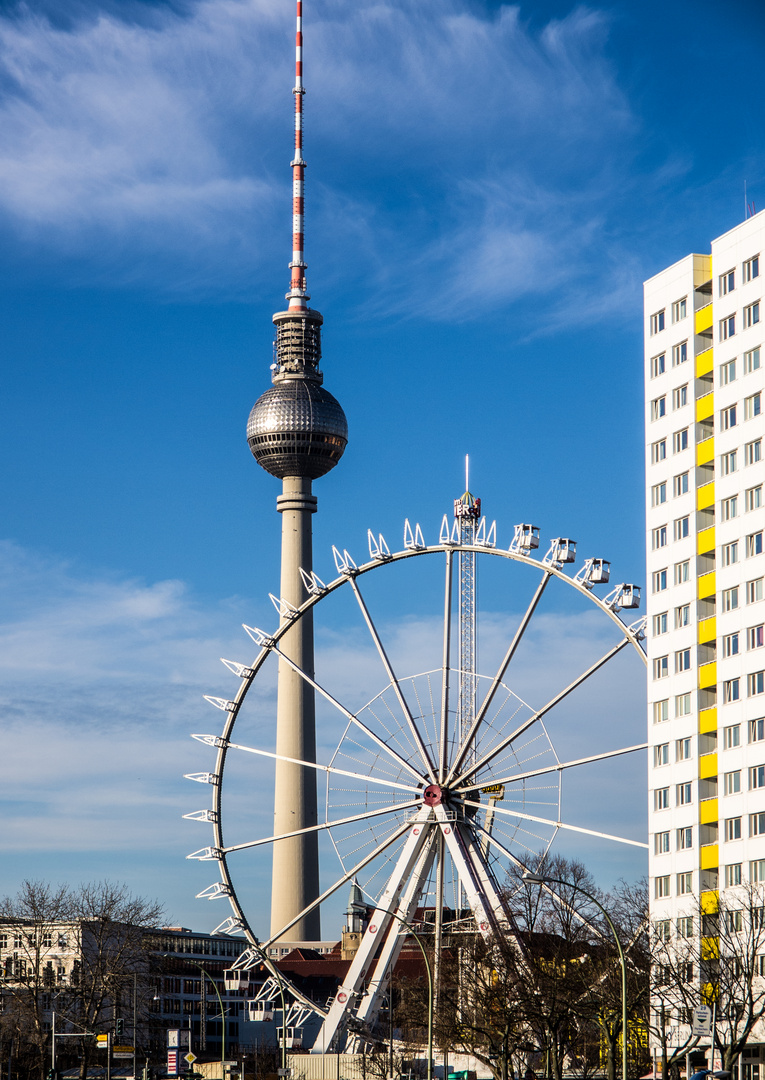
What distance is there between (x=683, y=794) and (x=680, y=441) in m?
18.7

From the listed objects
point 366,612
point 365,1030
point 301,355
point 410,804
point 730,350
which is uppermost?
point 301,355

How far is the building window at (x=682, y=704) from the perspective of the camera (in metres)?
81.1

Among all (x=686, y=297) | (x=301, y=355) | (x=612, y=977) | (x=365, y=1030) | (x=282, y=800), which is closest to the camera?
(x=612, y=977)

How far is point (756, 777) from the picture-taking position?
74.7 meters

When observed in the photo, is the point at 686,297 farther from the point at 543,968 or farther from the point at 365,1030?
the point at 365,1030

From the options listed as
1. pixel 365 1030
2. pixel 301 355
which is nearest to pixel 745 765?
pixel 365 1030

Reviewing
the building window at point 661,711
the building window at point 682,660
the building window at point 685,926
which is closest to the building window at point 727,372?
the building window at point 682,660

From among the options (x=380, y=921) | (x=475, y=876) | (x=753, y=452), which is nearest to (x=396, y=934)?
(x=380, y=921)

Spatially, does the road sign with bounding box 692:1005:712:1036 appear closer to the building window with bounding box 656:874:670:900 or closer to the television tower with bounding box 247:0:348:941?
the building window with bounding box 656:874:670:900

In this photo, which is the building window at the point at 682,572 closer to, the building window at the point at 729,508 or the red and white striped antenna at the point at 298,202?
the building window at the point at 729,508

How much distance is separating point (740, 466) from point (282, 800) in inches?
4199

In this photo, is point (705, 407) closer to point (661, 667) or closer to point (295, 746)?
point (661, 667)

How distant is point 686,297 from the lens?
84.8m

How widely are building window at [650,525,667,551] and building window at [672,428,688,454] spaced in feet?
13.7
